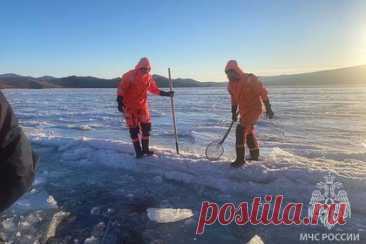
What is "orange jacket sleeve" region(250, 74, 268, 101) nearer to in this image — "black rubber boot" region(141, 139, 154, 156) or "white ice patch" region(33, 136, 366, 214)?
"white ice patch" region(33, 136, 366, 214)

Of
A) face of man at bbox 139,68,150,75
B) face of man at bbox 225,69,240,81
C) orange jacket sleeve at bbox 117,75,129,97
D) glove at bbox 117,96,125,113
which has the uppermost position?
face of man at bbox 139,68,150,75

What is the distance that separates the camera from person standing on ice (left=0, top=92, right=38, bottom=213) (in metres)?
1.24

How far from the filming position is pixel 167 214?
14.4ft

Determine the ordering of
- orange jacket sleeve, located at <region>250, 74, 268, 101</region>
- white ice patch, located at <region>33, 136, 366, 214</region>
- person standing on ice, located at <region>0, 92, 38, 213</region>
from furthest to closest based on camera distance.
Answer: orange jacket sleeve, located at <region>250, 74, 268, 101</region>
white ice patch, located at <region>33, 136, 366, 214</region>
person standing on ice, located at <region>0, 92, 38, 213</region>

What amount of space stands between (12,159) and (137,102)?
5.73m

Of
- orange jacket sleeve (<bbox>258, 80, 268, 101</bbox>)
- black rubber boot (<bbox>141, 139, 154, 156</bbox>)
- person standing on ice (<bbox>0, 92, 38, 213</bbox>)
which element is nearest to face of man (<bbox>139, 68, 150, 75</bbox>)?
black rubber boot (<bbox>141, 139, 154, 156</bbox>)

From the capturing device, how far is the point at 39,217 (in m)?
4.36

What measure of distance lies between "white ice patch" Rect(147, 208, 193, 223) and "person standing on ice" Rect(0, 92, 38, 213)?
9.95 feet

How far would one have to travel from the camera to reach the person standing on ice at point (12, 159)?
4.07ft

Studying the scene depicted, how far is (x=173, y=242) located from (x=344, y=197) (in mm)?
2140

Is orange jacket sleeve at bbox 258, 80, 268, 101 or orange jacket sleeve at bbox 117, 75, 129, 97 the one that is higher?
orange jacket sleeve at bbox 117, 75, 129, 97

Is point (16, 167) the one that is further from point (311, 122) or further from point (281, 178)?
point (311, 122)

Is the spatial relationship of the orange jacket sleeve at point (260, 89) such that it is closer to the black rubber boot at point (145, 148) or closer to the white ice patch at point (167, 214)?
the black rubber boot at point (145, 148)

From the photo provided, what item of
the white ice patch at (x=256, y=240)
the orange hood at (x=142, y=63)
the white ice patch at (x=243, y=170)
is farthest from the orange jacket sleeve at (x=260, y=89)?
the white ice patch at (x=256, y=240)
